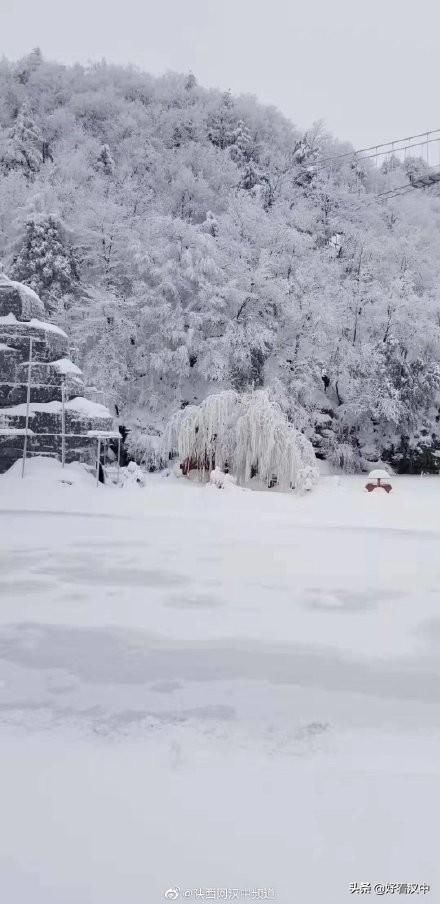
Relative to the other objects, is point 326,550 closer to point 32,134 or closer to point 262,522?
point 262,522

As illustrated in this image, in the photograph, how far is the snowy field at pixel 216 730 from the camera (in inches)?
66.9

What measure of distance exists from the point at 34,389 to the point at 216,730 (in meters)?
12.3

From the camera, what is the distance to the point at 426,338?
23062 mm

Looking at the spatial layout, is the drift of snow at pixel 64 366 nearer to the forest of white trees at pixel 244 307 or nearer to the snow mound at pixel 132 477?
the snow mound at pixel 132 477

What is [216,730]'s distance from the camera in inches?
99.2

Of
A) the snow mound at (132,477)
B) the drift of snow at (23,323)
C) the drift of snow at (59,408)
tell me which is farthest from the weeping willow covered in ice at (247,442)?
the drift of snow at (23,323)

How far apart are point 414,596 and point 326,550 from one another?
2.27m

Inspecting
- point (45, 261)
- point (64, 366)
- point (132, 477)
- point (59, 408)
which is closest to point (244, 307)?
point (45, 261)

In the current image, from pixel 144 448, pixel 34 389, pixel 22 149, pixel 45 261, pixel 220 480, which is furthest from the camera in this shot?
pixel 22 149

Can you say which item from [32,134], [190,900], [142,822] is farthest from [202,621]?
[32,134]

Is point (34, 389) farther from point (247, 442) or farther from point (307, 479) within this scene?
point (307, 479)

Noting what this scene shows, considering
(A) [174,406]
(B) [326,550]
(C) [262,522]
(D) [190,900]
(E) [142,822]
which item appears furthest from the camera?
(A) [174,406]

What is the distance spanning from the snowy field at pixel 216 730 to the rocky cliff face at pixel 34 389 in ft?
25.8

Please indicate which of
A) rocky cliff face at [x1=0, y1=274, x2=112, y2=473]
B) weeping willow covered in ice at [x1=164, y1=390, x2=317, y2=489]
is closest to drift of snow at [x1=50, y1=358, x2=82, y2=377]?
rocky cliff face at [x1=0, y1=274, x2=112, y2=473]
